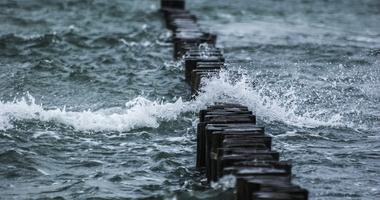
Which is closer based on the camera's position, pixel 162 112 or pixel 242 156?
pixel 242 156

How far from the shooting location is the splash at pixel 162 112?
13.5 m

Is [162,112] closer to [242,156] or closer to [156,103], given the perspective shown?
[156,103]

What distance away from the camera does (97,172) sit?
36.6ft

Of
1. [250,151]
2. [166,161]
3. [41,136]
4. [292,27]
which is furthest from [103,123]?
[292,27]

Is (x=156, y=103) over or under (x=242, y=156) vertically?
under

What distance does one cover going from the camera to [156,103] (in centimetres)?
1439

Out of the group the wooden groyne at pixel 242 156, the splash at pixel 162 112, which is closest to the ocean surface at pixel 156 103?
the splash at pixel 162 112

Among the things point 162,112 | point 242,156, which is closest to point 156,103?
point 162,112

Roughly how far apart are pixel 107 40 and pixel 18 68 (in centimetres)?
432

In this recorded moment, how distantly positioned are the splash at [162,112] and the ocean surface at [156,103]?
2 centimetres

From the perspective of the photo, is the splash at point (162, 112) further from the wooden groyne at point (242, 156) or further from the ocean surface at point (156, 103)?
the wooden groyne at point (242, 156)

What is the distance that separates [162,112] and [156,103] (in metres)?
0.34

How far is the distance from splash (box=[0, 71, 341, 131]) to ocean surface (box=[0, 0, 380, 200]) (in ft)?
0.07

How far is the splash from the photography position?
13523 mm
